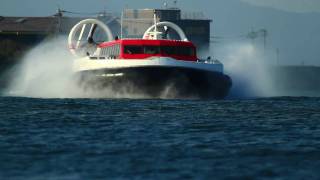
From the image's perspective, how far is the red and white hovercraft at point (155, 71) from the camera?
35.9 meters

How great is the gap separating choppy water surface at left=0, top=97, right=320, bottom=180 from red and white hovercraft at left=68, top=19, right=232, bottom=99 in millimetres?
5006

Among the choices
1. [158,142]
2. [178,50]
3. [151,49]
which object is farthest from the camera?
[178,50]

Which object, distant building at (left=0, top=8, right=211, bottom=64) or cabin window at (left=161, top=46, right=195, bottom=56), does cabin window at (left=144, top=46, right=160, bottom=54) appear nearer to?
cabin window at (left=161, top=46, right=195, bottom=56)

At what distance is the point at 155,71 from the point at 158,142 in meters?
15.8

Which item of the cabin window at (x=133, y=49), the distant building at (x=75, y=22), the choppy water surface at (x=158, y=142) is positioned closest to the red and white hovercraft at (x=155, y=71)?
the cabin window at (x=133, y=49)

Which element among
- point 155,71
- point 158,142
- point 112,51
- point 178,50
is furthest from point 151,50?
point 158,142

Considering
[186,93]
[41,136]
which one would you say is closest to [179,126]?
[41,136]

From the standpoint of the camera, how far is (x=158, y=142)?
787 inches

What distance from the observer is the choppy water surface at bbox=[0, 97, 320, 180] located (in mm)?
16219

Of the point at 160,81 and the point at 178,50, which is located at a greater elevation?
the point at 178,50

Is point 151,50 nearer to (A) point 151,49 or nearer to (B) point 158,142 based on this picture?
(A) point 151,49

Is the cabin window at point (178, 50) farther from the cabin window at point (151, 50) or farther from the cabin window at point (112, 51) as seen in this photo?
the cabin window at point (112, 51)

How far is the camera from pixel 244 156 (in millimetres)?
17875

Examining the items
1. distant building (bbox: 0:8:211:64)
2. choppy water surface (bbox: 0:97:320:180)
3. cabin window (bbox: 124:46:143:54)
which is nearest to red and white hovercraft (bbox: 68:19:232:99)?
cabin window (bbox: 124:46:143:54)
